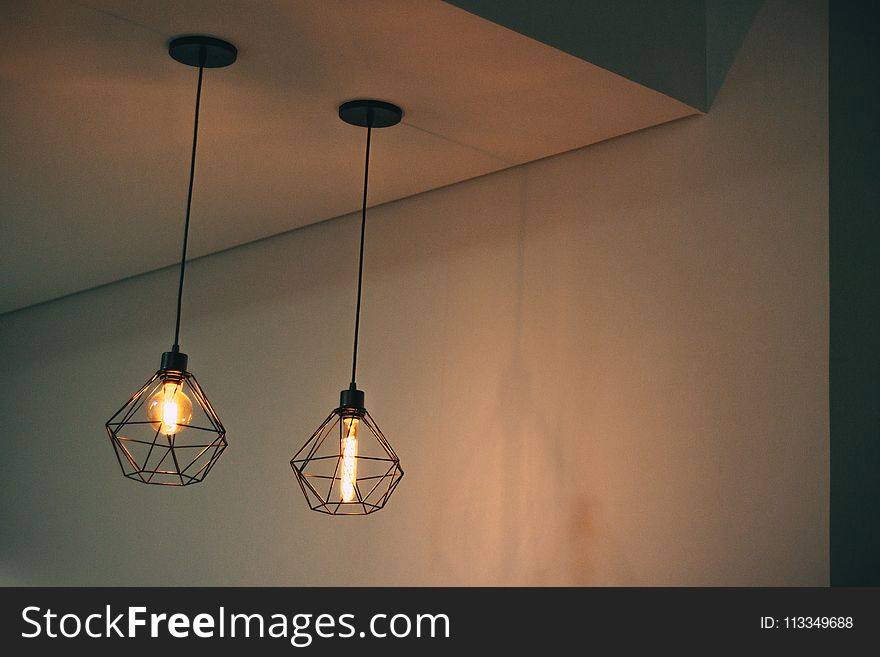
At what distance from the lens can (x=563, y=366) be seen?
97.6 inches

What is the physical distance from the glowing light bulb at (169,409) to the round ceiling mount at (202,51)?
607mm

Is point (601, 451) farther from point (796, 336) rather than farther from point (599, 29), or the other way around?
point (599, 29)

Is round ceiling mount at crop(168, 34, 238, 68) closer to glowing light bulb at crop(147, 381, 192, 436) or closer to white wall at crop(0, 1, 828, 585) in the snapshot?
glowing light bulb at crop(147, 381, 192, 436)

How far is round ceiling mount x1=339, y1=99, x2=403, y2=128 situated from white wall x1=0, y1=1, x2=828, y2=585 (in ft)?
1.38

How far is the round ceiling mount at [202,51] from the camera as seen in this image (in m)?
2.05

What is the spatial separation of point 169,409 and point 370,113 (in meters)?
0.77

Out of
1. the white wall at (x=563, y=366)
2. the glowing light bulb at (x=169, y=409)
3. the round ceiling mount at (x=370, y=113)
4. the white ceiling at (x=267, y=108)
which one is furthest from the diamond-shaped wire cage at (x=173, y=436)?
the round ceiling mount at (x=370, y=113)

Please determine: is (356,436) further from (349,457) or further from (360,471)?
(360,471)

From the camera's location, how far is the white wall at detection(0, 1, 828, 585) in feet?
6.88

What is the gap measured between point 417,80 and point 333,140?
0.39 meters

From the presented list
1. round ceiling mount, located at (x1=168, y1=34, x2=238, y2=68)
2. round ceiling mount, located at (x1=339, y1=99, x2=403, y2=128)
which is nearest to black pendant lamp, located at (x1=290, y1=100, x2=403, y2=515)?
round ceiling mount, located at (x1=339, y1=99, x2=403, y2=128)

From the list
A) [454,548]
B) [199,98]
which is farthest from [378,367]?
[199,98]

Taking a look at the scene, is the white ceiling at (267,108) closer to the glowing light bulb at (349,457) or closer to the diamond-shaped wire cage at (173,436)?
the diamond-shaped wire cage at (173,436)

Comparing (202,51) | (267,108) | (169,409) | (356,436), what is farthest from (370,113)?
(169,409)
